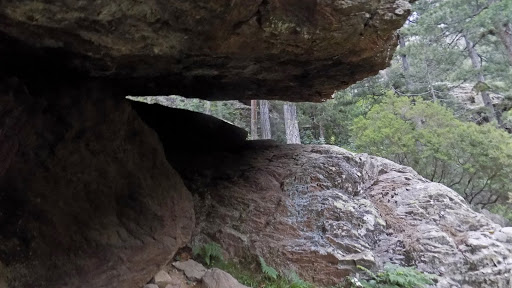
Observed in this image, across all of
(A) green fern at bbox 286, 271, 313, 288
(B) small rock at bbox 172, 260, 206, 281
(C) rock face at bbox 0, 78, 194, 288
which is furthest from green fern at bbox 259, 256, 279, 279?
(C) rock face at bbox 0, 78, 194, 288

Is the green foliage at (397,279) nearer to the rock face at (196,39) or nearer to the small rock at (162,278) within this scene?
the small rock at (162,278)

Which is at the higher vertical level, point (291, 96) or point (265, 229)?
point (291, 96)

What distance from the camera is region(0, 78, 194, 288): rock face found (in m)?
3.44

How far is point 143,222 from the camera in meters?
4.20

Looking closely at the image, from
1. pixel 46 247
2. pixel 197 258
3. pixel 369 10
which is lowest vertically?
pixel 197 258

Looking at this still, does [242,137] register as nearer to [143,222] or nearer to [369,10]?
[143,222]

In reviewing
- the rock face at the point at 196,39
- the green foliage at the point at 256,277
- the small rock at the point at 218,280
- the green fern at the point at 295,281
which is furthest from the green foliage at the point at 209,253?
the rock face at the point at 196,39

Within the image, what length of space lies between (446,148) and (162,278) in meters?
9.79

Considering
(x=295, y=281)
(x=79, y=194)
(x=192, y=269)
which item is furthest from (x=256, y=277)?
(x=79, y=194)

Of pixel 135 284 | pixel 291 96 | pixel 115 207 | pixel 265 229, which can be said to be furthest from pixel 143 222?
pixel 291 96

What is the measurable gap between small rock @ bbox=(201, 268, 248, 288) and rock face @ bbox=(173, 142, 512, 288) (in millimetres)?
626

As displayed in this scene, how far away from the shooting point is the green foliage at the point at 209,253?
15.1ft

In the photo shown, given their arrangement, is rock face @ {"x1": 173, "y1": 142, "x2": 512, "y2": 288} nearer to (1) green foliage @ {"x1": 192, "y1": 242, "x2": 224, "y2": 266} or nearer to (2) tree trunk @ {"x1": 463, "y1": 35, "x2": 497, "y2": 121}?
(1) green foliage @ {"x1": 192, "y1": 242, "x2": 224, "y2": 266}

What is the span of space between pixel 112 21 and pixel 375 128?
34.0 feet
